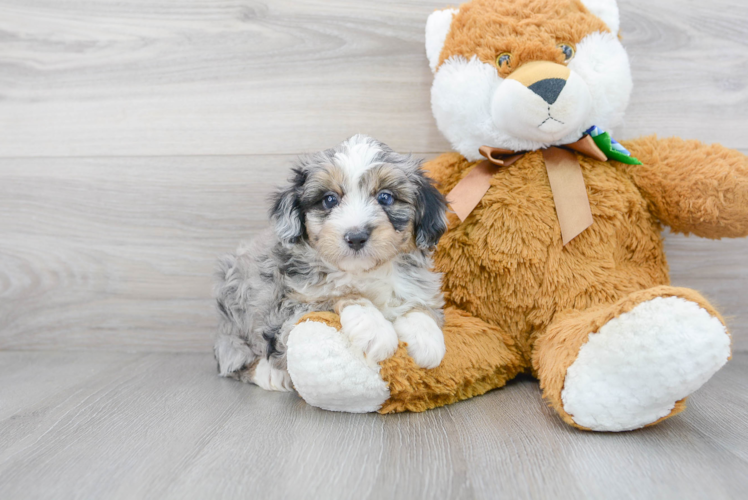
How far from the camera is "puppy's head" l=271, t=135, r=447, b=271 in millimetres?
1354

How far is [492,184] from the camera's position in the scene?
170cm

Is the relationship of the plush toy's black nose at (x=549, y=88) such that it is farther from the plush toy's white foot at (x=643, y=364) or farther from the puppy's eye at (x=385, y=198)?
the plush toy's white foot at (x=643, y=364)

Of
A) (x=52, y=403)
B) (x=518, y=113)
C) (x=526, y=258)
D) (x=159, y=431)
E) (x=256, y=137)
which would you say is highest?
(x=518, y=113)

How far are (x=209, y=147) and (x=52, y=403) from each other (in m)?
1.04

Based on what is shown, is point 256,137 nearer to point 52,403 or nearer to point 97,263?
point 97,263

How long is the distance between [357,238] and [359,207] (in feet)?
0.39

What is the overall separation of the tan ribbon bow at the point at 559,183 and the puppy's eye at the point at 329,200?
41 cm

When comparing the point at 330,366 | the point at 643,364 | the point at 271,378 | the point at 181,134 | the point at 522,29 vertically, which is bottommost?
the point at 271,378

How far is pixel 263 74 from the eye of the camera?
6.86ft

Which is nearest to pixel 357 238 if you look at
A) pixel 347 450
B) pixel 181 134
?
pixel 347 450

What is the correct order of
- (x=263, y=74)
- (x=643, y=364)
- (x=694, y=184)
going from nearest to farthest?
(x=643, y=364) → (x=694, y=184) → (x=263, y=74)

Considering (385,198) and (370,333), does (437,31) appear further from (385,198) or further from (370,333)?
(370,333)

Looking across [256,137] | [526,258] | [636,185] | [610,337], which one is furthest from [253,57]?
[610,337]

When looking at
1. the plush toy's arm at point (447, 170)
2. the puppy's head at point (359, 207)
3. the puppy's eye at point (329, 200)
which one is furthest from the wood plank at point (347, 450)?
the plush toy's arm at point (447, 170)
